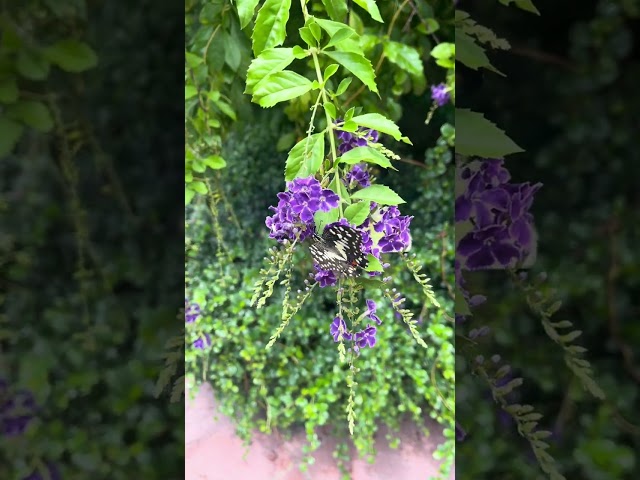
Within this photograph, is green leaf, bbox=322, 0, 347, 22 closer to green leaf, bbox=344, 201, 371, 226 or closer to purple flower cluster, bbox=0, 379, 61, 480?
green leaf, bbox=344, 201, 371, 226

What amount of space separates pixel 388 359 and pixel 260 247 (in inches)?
17.4

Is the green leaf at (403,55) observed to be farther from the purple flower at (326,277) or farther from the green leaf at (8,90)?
the green leaf at (8,90)

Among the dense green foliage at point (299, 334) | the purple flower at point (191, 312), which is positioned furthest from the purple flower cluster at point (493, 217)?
the purple flower at point (191, 312)

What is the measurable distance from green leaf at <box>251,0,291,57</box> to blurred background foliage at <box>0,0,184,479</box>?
180 millimetres

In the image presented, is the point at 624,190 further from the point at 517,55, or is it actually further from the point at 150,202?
the point at 150,202

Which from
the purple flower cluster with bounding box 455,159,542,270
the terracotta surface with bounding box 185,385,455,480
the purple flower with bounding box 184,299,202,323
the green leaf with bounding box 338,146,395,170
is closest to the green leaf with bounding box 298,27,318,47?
the green leaf with bounding box 338,146,395,170

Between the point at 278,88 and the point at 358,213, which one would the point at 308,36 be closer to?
the point at 278,88

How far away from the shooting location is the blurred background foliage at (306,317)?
124cm

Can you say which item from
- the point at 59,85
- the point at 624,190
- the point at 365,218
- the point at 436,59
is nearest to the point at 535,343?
the point at 624,190

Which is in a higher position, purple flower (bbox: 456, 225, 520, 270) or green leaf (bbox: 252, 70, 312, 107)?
green leaf (bbox: 252, 70, 312, 107)

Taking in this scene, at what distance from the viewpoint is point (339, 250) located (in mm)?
604

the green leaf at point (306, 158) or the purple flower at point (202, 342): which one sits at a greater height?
the green leaf at point (306, 158)

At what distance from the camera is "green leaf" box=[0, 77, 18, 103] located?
1.15ft

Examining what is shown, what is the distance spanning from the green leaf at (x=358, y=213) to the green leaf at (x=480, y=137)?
0.15m
